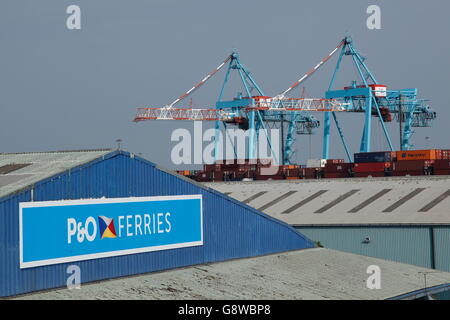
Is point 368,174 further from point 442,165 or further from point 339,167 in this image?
point 442,165

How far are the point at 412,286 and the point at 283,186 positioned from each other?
1422 inches

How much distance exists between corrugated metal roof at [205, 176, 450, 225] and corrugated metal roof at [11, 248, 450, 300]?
447 inches

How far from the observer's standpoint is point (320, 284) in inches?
1390

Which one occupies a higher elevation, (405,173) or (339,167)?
(339,167)

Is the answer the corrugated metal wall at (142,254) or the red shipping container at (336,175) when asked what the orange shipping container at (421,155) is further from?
the corrugated metal wall at (142,254)

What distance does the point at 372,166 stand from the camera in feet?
294

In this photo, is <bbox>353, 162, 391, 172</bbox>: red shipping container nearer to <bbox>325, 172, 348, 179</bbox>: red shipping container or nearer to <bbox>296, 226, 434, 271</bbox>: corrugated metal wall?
<bbox>325, 172, 348, 179</bbox>: red shipping container

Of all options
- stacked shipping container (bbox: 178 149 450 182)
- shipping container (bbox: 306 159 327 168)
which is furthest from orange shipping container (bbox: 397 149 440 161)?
shipping container (bbox: 306 159 327 168)

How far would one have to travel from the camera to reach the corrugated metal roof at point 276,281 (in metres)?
29.6

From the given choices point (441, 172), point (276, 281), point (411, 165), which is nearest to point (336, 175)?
point (411, 165)

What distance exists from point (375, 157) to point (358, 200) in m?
34.0

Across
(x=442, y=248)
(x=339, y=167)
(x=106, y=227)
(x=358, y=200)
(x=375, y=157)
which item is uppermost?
(x=375, y=157)

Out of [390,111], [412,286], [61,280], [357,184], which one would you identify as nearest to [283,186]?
[357,184]
